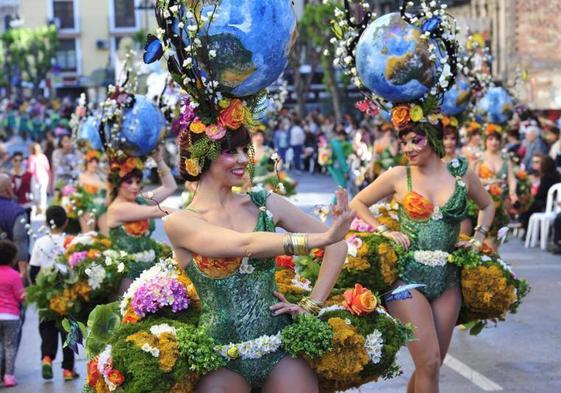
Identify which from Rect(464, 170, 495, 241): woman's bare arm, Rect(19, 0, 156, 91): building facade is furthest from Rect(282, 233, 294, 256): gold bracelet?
Rect(19, 0, 156, 91): building facade

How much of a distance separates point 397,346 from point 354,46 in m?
3.83

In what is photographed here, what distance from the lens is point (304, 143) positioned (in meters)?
39.7

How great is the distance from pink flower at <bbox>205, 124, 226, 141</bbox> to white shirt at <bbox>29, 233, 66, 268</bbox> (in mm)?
5027

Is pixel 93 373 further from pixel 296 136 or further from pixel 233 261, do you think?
pixel 296 136

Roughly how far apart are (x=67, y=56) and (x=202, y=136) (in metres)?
89.0

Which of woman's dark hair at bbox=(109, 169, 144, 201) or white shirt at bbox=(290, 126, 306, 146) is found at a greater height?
woman's dark hair at bbox=(109, 169, 144, 201)

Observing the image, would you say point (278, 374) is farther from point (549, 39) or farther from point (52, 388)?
point (549, 39)

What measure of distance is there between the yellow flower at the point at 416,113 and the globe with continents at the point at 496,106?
34.1 ft

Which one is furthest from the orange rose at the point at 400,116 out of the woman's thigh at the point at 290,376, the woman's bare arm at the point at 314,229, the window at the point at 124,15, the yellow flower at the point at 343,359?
the window at the point at 124,15

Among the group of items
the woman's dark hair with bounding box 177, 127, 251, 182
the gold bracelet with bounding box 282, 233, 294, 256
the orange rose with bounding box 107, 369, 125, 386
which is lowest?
the orange rose with bounding box 107, 369, 125, 386

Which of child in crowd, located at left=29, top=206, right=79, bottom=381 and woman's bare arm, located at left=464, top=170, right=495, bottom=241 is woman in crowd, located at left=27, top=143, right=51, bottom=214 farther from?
woman's bare arm, located at left=464, top=170, right=495, bottom=241

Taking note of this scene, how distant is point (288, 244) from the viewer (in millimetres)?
5164

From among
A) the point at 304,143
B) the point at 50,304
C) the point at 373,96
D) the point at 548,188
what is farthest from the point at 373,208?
the point at 304,143

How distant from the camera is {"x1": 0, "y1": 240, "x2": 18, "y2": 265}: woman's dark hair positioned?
1032 centimetres
